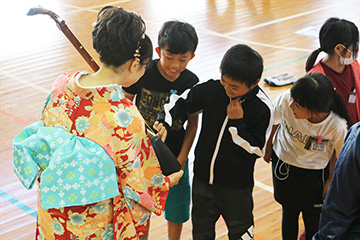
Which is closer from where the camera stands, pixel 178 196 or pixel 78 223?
pixel 78 223

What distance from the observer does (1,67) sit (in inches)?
275

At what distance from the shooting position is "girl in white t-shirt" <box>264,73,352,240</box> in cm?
247

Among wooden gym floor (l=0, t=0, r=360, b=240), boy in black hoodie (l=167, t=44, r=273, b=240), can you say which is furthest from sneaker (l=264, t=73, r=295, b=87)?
boy in black hoodie (l=167, t=44, r=273, b=240)

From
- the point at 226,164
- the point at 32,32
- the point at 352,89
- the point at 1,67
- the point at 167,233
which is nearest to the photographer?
the point at 226,164

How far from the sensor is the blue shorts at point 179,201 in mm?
2818

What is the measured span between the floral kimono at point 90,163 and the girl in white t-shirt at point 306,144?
0.92 metres

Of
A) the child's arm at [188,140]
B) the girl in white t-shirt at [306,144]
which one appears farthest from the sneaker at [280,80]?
the child's arm at [188,140]

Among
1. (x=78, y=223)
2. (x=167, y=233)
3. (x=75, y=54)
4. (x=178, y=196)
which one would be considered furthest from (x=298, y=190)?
(x=75, y=54)

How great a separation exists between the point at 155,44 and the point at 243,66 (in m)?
5.41

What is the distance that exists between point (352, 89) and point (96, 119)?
1723 mm

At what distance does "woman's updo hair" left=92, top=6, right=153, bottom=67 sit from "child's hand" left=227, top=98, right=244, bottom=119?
0.61 meters

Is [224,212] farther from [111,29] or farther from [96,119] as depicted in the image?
[111,29]

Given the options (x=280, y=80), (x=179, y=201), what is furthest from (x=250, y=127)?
(x=280, y=80)

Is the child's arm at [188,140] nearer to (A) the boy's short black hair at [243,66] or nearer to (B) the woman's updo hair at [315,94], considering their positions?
(A) the boy's short black hair at [243,66]
